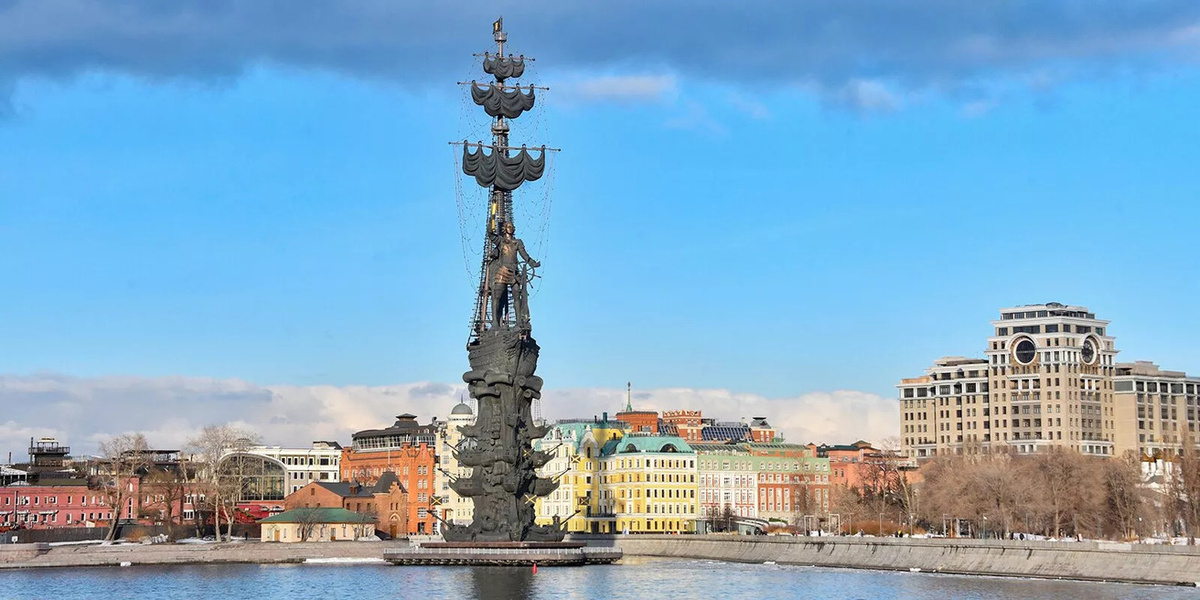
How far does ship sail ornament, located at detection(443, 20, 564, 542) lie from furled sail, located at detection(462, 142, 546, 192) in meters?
0.09

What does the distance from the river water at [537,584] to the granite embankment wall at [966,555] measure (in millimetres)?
2356

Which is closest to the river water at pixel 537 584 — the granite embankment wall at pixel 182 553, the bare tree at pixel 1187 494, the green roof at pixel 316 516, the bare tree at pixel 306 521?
the granite embankment wall at pixel 182 553

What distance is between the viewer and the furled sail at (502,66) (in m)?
161

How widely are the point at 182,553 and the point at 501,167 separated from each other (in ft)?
156

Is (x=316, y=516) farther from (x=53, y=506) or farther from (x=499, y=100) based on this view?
(x=499, y=100)

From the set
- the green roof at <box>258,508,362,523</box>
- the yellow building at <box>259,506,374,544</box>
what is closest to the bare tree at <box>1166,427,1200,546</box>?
the yellow building at <box>259,506,374,544</box>

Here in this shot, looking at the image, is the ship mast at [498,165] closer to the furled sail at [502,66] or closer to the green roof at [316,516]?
the furled sail at [502,66]

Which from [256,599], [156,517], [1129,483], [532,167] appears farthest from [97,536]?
[1129,483]

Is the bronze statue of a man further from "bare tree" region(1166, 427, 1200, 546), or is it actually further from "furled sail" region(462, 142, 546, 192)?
"bare tree" region(1166, 427, 1200, 546)

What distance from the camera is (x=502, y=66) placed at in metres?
161

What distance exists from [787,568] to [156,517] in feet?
283

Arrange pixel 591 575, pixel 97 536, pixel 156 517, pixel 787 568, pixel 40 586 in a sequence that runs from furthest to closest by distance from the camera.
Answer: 1. pixel 156 517
2. pixel 97 536
3. pixel 787 568
4. pixel 591 575
5. pixel 40 586

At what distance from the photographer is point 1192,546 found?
4316 inches

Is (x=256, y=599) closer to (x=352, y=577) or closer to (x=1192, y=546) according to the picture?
(x=352, y=577)
